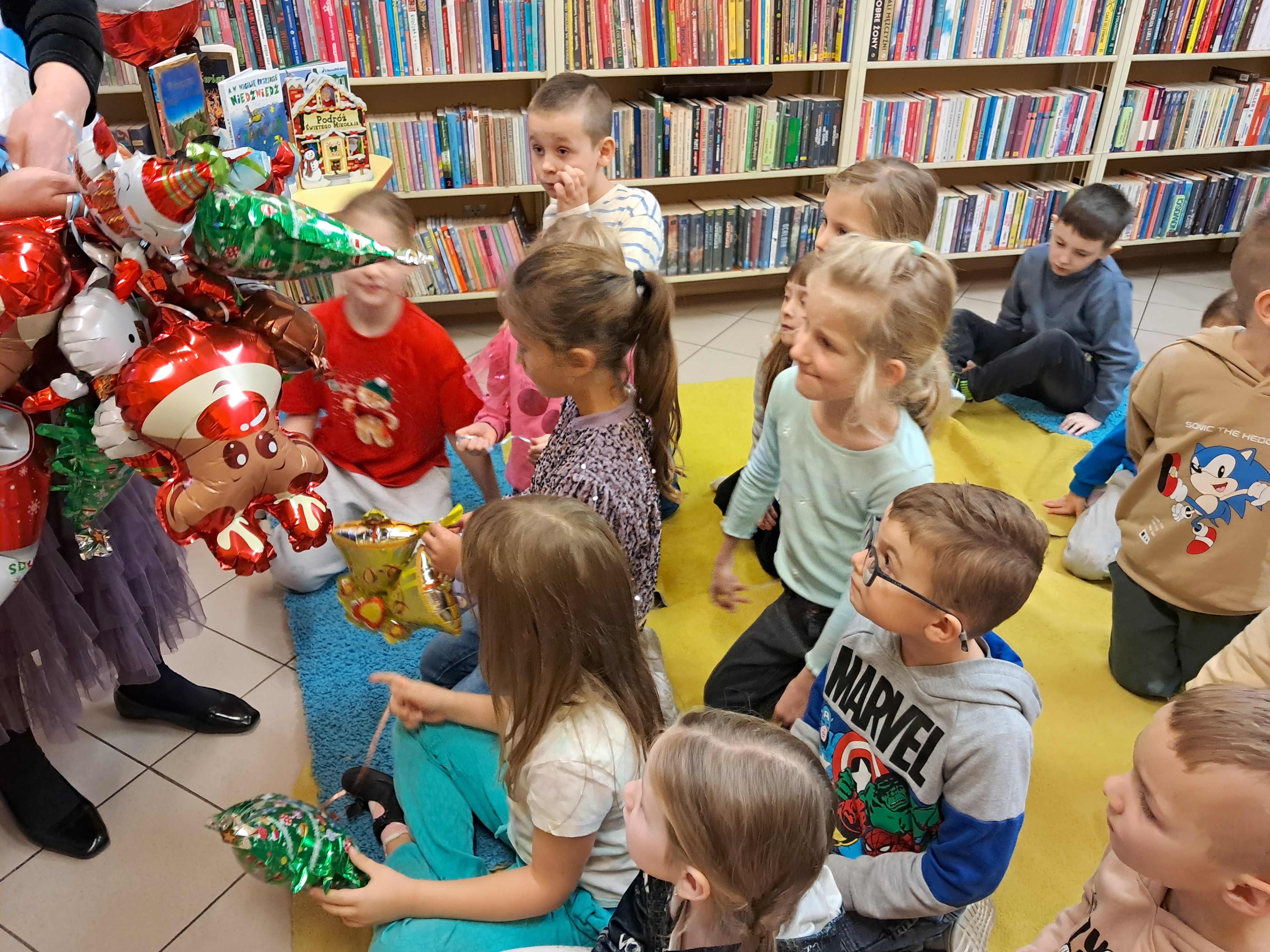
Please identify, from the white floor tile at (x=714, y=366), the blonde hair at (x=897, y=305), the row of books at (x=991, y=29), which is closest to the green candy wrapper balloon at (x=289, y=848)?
the blonde hair at (x=897, y=305)

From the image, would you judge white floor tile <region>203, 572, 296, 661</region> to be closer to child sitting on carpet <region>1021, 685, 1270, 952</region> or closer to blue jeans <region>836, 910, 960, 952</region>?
blue jeans <region>836, 910, 960, 952</region>

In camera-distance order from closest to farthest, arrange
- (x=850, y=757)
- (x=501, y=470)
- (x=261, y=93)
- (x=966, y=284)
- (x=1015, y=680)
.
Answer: (x=1015, y=680) < (x=850, y=757) < (x=261, y=93) < (x=501, y=470) < (x=966, y=284)

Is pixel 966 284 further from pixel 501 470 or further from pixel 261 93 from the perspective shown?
pixel 261 93

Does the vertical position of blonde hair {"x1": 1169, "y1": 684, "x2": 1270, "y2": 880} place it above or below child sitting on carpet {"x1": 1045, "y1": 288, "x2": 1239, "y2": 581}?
above

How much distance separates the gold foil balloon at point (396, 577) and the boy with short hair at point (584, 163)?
97 centimetres

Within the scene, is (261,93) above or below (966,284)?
above

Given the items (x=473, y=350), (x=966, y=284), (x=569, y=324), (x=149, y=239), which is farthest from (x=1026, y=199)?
(x=149, y=239)

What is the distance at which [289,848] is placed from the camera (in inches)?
47.4

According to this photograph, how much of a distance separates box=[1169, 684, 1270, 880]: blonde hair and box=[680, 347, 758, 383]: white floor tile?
228cm

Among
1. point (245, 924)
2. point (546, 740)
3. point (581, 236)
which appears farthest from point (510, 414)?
point (245, 924)

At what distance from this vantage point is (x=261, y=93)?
2.16m

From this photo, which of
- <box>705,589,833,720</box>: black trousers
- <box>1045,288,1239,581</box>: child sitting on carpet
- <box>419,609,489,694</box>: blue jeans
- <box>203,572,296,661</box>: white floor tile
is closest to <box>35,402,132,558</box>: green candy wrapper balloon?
<box>419,609,489,694</box>: blue jeans

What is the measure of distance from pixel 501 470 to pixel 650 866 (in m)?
1.71

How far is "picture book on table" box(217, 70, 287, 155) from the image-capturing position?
6.82ft
